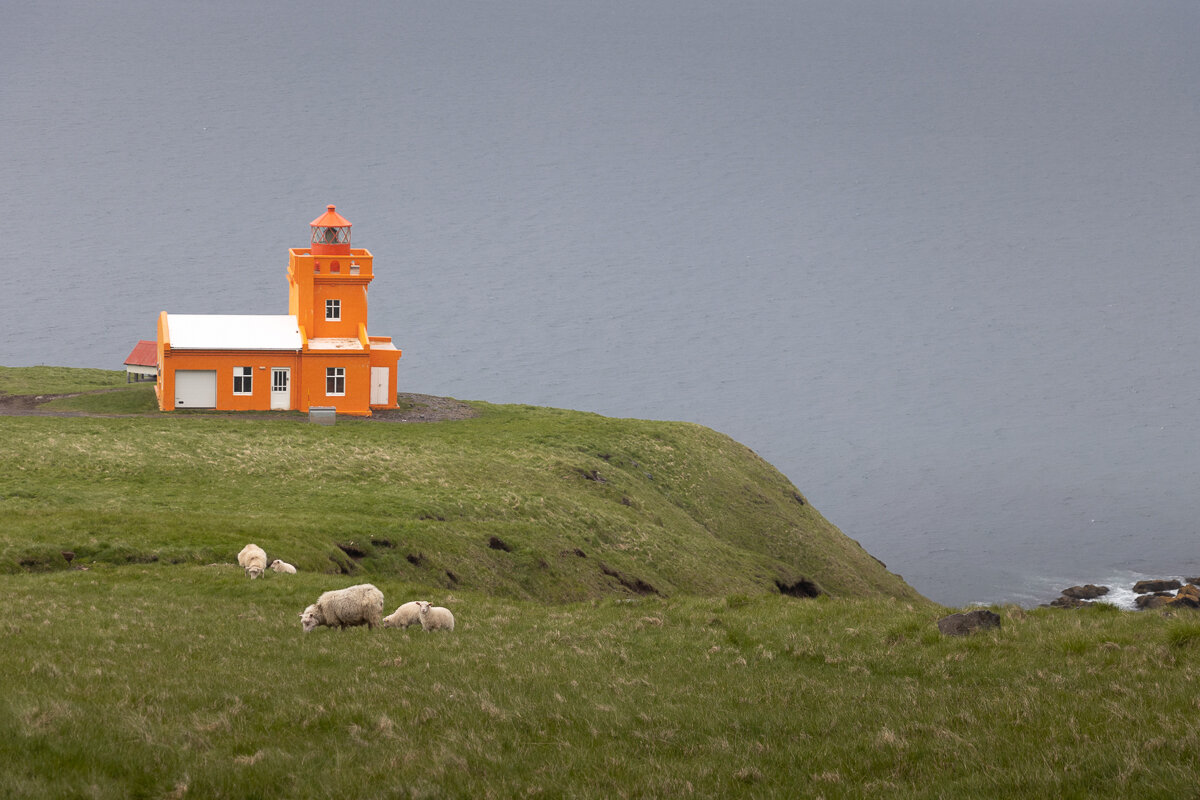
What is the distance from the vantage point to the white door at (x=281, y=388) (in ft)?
210

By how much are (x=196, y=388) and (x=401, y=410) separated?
1274cm

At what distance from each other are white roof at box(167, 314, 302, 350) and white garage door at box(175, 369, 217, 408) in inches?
69.0

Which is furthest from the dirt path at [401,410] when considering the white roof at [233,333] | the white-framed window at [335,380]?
the white roof at [233,333]

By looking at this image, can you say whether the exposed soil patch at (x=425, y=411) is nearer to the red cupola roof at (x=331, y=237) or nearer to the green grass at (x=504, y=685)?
the red cupola roof at (x=331, y=237)

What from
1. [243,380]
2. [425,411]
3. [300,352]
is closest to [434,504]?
[300,352]

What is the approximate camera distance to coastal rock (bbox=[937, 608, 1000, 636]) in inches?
681

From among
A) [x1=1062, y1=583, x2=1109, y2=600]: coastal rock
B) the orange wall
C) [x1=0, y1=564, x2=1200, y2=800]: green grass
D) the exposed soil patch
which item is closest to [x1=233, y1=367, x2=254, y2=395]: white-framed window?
the orange wall

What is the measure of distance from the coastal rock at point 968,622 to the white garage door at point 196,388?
177 feet

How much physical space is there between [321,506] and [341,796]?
3280 cm

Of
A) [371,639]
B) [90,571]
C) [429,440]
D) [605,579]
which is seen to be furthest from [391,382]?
[371,639]

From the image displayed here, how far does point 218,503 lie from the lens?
131 feet

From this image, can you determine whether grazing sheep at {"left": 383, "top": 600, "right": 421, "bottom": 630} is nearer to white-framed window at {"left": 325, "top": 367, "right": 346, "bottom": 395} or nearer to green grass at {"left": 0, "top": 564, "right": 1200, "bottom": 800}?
green grass at {"left": 0, "top": 564, "right": 1200, "bottom": 800}

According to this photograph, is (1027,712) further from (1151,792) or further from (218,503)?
(218,503)

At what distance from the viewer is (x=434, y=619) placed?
65.5 feet
